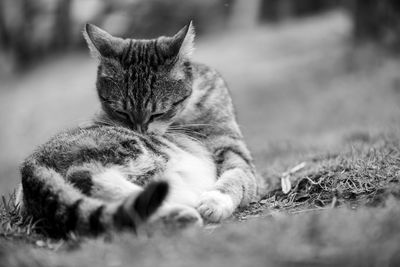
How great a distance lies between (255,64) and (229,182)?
8.83 meters

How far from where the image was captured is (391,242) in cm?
201

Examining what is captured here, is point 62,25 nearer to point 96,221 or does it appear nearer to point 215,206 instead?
point 215,206

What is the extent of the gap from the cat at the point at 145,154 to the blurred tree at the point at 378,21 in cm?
618

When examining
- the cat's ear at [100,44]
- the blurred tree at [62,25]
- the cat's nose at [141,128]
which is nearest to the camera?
the cat's nose at [141,128]

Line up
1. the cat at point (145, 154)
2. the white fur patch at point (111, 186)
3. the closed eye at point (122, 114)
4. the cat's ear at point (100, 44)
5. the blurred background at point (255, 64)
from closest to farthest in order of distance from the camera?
the cat at point (145, 154) → the white fur patch at point (111, 186) → the closed eye at point (122, 114) → the cat's ear at point (100, 44) → the blurred background at point (255, 64)

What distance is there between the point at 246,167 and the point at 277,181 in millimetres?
571

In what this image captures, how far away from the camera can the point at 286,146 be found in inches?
245

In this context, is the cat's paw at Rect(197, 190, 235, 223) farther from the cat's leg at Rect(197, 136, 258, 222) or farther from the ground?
the ground

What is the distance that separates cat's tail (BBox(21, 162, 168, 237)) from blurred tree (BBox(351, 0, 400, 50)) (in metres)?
8.30

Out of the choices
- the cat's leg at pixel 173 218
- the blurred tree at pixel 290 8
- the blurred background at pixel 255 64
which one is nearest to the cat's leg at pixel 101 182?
the cat's leg at pixel 173 218

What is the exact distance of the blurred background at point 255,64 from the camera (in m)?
8.02

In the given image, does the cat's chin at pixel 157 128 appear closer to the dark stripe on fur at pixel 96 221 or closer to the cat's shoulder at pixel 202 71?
the cat's shoulder at pixel 202 71

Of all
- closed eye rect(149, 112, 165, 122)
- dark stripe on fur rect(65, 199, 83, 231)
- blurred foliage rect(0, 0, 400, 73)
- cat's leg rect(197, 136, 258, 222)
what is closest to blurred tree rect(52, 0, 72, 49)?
blurred foliage rect(0, 0, 400, 73)

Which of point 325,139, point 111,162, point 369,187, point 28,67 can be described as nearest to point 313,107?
point 325,139
